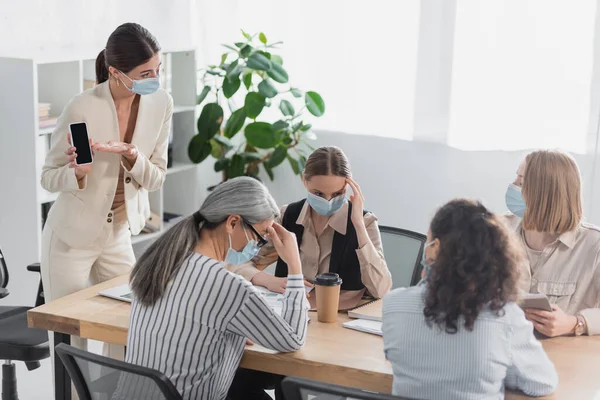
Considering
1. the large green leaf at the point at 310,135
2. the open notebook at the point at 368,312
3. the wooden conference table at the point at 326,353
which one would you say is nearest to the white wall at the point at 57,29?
the large green leaf at the point at 310,135

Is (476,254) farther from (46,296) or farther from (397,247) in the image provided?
(46,296)

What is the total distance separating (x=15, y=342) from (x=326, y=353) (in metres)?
1.28

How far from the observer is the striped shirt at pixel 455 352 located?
1.95 m

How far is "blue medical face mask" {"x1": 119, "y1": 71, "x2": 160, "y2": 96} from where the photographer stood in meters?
3.08

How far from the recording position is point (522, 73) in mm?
4578

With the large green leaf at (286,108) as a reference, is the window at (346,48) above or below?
above

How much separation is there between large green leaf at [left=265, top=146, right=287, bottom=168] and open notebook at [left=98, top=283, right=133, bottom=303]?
2213mm

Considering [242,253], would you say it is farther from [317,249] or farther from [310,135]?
[310,135]

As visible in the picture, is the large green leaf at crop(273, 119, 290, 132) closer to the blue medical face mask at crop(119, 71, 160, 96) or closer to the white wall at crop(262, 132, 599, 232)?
the white wall at crop(262, 132, 599, 232)

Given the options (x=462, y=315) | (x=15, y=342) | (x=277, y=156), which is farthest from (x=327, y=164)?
(x=277, y=156)

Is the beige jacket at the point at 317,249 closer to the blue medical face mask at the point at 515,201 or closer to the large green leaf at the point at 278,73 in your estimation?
the blue medical face mask at the point at 515,201

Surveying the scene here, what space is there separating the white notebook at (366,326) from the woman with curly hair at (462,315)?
496mm

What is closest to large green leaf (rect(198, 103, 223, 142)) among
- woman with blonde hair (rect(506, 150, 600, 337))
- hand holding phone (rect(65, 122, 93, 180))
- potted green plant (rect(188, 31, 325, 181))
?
potted green plant (rect(188, 31, 325, 181))

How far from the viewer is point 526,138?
182 inches
